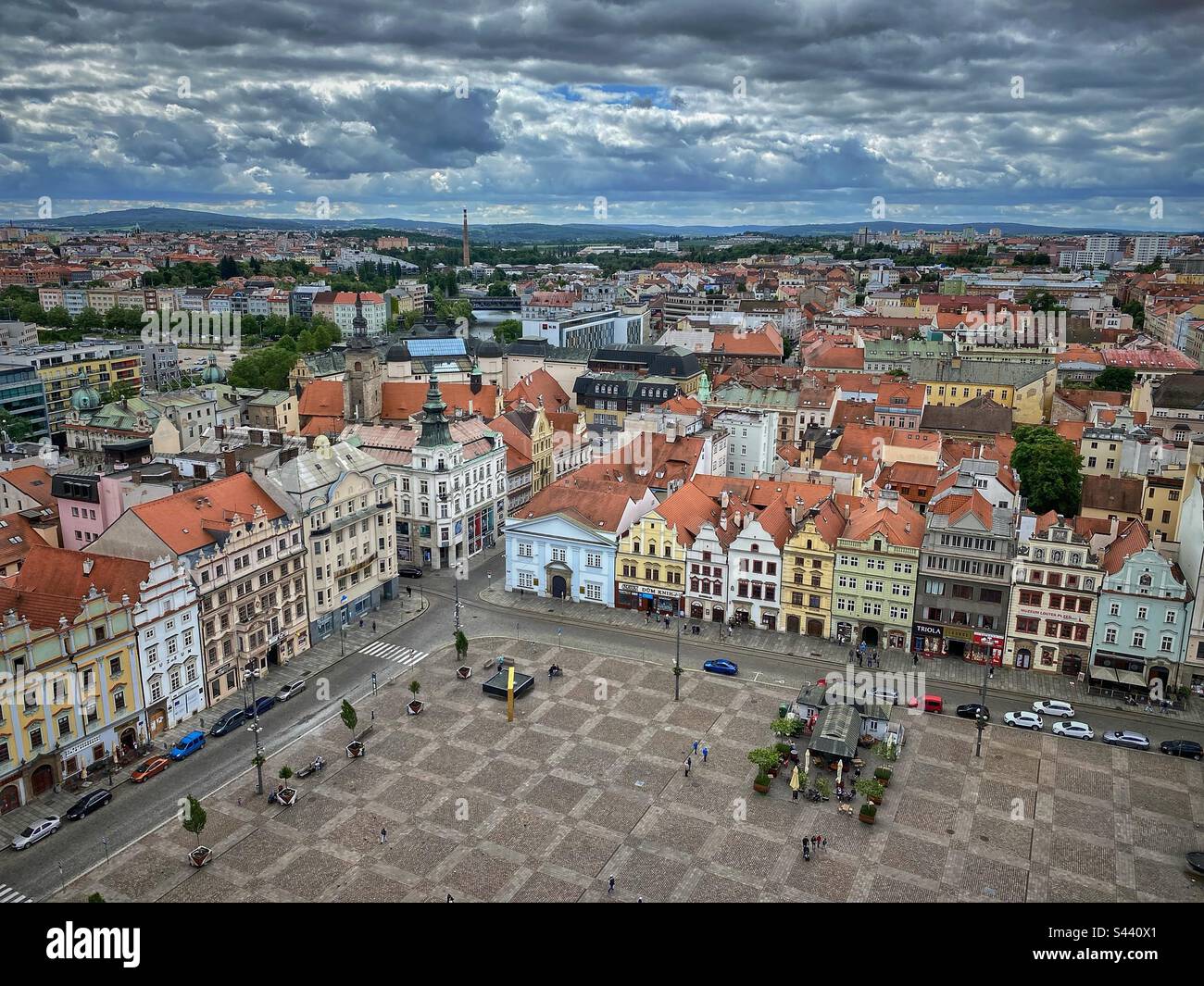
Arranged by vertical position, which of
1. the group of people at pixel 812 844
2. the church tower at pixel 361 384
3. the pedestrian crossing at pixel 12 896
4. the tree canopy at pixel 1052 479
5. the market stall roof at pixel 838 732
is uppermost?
the church tower at pixel 361 384

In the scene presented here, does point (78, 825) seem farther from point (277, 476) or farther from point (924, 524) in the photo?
point (924, 524)

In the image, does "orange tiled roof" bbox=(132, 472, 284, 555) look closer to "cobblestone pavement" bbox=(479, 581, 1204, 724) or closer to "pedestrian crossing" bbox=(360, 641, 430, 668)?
"pedestrian crossing" bbox=(360, 641, 430, 668)

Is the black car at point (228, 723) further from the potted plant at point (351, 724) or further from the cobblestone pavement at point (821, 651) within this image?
the cobblestone pavement at point (821, 651)

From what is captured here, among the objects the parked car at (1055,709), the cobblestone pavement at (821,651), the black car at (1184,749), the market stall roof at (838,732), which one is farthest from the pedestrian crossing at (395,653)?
the black car at (1184,749)

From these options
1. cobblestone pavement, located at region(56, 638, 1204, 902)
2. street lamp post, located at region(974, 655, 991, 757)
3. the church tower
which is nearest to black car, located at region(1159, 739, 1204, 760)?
cobblestone pavement, located at region(56, 638, 1204, 902)

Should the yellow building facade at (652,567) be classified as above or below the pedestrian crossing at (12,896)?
above

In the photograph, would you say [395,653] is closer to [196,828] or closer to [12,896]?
[196,828]
